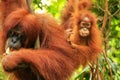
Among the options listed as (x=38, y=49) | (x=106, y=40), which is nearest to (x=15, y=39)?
(x=38, y=49)

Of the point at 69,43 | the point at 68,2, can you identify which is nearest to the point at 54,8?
the point at 68,2

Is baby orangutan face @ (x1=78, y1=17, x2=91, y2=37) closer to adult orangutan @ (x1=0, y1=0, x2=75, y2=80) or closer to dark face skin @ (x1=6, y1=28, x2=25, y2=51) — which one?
adult orangutan @ (x1=0, y1=0, x2=75, y2=80)

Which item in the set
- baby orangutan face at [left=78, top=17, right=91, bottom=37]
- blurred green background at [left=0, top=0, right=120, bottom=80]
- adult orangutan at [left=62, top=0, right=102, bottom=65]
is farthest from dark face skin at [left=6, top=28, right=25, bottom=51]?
baby orangutan face at [left=78, top=17, right=91, bottom=37]

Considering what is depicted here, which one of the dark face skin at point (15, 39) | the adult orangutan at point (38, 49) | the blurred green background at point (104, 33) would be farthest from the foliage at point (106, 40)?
the dark face skin at point (15, 39)

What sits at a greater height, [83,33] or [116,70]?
[83,33]

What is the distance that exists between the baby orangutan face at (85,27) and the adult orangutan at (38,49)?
0.74 feet

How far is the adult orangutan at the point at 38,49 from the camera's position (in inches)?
117

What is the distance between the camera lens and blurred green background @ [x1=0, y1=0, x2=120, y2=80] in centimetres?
358

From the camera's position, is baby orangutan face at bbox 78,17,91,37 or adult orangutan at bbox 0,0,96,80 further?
baby orangutan face at bbox 78,17,91,37

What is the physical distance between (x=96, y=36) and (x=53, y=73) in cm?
62

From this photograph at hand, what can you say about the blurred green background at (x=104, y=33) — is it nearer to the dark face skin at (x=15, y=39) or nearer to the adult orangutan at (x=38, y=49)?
the adult orangutan at (x=38, y=49)

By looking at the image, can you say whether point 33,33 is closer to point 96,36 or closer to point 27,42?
point 27,42

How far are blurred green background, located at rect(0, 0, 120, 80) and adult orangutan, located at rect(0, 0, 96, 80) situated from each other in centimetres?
22

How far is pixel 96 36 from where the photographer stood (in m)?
3.44
